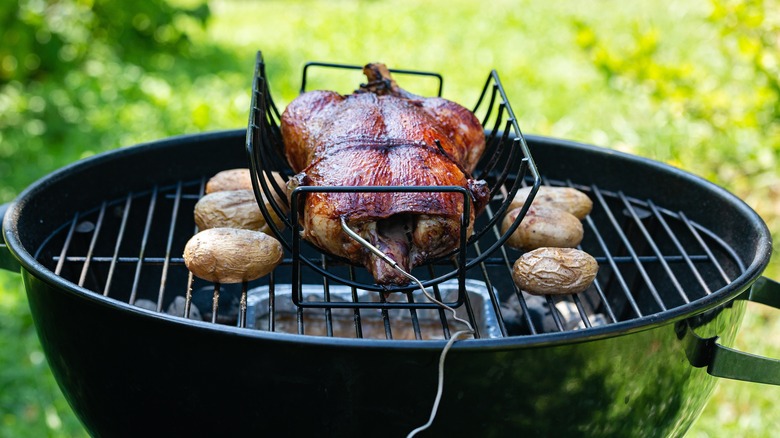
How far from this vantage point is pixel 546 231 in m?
1.87

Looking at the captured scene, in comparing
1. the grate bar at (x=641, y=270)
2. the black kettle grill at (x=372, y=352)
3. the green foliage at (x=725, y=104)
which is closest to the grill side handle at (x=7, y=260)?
the black kettle grill at (x=372, y=352)

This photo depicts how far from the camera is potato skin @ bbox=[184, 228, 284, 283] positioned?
1.62 metres

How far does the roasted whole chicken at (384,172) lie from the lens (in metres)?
1.50

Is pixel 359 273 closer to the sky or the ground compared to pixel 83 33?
closer to the sky

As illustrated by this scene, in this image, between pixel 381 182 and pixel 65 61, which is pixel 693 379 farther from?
pixel 65 61

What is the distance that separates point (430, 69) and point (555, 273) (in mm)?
4961

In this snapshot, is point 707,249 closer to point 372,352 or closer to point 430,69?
point 372,352

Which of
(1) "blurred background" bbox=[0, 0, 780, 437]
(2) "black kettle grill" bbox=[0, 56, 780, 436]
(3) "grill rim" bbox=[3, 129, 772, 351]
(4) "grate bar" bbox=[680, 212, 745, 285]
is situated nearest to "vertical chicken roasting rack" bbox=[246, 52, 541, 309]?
(2) "black kettle grill" bbox=[0, 56, 780, 436]

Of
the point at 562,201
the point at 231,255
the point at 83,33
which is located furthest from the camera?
the point at 83,33

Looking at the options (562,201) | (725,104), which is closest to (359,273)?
(562,201)

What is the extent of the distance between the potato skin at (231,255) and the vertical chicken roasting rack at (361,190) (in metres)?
0.07

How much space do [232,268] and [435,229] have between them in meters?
0.44

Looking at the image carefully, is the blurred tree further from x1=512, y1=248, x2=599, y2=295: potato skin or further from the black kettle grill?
x1=512, y1=248, x2=599, y2=295: potato skin

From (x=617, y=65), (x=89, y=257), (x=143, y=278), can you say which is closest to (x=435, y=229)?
(x=89, y=257)
